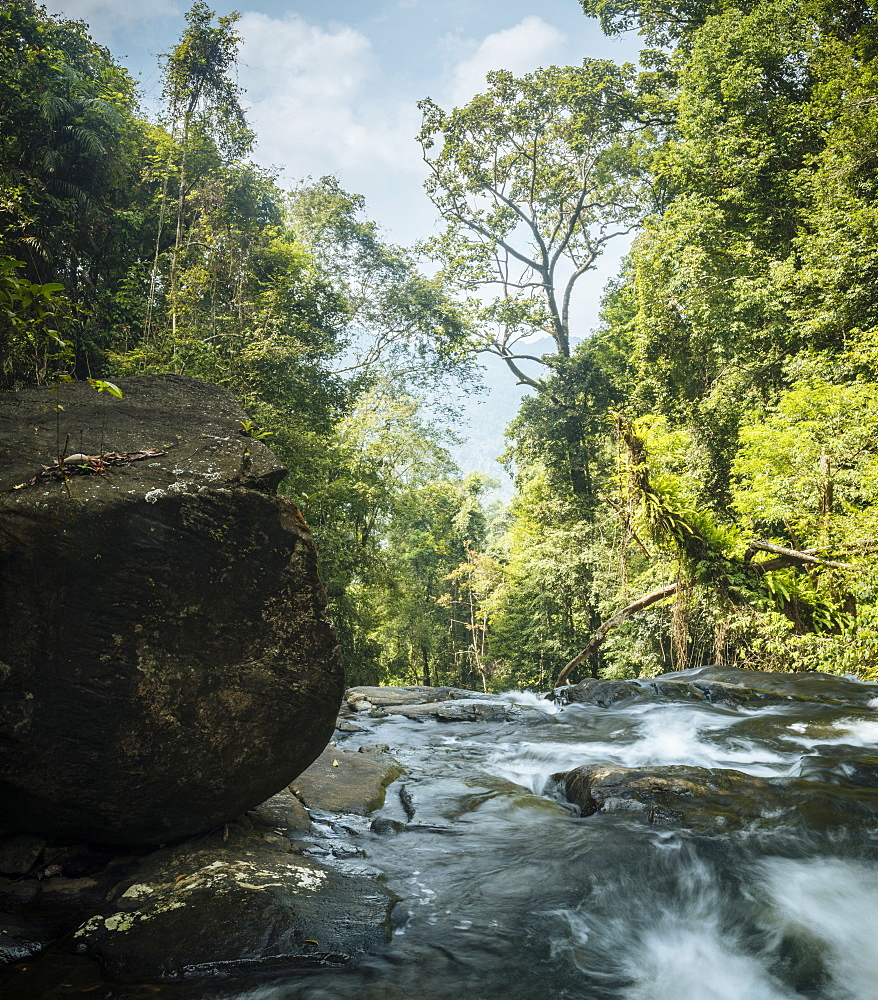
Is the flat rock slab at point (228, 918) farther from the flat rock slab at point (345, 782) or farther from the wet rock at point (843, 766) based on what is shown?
the wet rock at point (843, 766)

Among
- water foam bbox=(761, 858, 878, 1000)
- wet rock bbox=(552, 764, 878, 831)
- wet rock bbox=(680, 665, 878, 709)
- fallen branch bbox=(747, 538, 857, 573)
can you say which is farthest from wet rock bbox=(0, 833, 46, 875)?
fallen branch bbox=(747, 538, 857, 573)

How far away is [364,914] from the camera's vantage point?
342cm

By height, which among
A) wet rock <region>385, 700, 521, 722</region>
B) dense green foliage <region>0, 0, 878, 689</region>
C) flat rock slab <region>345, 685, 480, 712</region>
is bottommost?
flat rock slab <region>345, 685, 480, 712</region>

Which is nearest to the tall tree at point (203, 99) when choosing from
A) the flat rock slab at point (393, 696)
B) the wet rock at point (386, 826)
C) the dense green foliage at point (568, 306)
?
the dense green foliage at point (568, 306)

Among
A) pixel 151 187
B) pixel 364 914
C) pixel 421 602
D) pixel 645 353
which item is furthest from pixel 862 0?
pixel 421 602

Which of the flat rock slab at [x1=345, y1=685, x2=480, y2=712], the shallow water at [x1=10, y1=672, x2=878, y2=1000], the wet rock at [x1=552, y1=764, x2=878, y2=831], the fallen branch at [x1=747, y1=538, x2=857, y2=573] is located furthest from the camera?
the flat rock slab at [x1=345, y1=685, x2=480, y2=712]

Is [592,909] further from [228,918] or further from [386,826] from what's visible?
[228,918]

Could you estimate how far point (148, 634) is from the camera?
3512 millimetres

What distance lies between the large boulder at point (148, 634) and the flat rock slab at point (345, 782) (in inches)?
55.5

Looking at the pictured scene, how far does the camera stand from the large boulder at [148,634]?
10.9 feet

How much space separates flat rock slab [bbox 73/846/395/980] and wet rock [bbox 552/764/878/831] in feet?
7.90

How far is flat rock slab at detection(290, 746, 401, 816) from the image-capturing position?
17.3ft

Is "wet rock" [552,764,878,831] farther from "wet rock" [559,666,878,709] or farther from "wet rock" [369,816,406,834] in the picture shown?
"wet rock" [559,666,878,709]

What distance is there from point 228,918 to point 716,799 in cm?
404
